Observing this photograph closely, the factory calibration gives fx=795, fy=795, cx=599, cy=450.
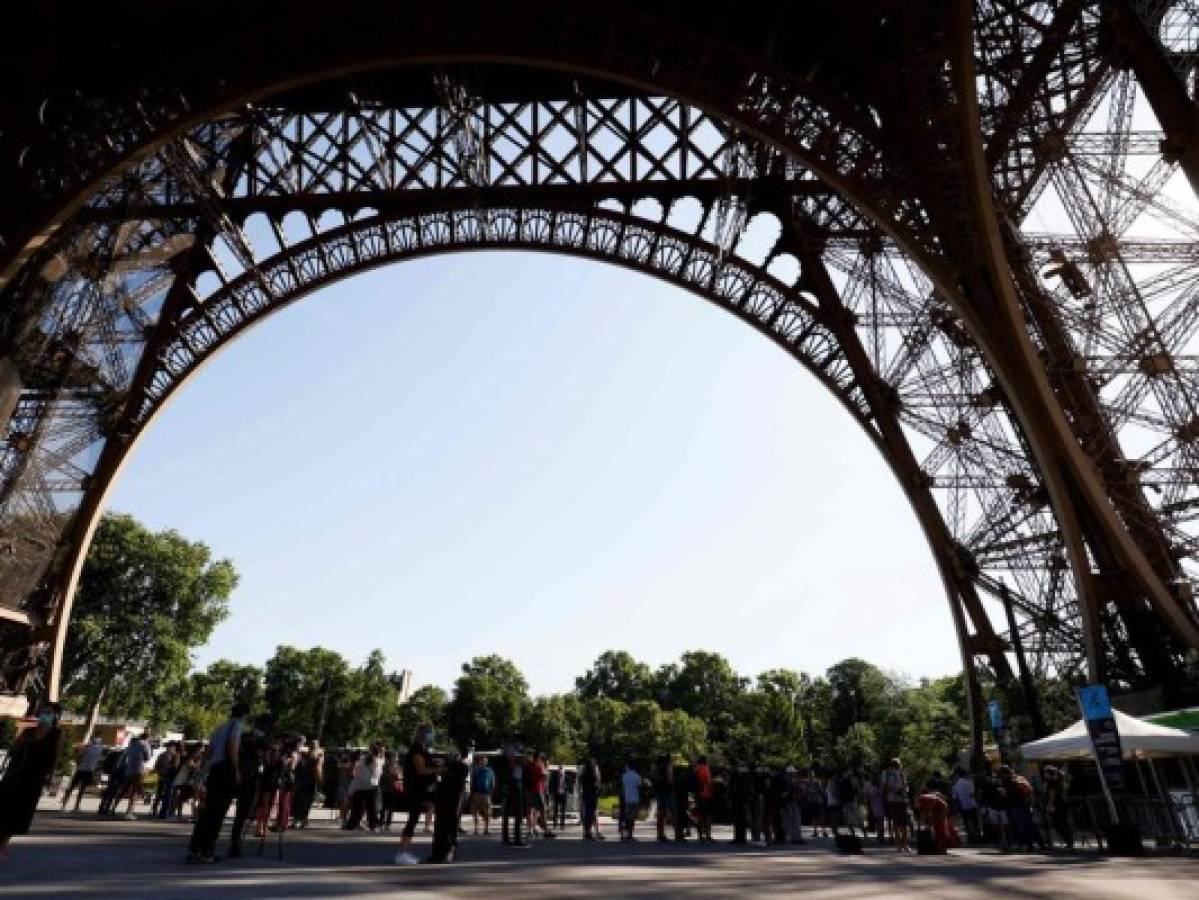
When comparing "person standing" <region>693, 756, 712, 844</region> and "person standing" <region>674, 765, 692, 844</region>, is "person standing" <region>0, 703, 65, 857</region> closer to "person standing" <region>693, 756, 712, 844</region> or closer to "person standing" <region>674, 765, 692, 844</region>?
"person standing" <region>674, 765, 692, 844</region>

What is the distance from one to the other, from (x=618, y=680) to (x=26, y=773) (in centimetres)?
9430

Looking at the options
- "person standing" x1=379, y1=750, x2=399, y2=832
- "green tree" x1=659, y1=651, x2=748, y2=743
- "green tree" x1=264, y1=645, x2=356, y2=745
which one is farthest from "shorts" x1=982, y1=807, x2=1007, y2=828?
"green tree" x1=659, y1=651, x2=748, y2=743

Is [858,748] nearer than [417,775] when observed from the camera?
No

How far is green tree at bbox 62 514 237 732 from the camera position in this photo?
4050 centimetres

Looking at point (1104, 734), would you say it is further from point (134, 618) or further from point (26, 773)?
point (134, 618)

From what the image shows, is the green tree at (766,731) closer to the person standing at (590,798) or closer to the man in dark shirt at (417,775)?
the person standing at (590,798)

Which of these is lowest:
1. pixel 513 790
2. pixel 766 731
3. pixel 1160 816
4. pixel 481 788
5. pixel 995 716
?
pixel 1160 816

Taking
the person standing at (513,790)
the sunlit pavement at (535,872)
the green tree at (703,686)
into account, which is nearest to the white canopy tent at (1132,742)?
the sunlit pavement at (535,872)

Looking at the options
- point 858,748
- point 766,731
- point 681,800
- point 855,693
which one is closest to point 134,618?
point 681,800

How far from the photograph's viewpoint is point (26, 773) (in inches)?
263

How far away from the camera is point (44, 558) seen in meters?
19.9

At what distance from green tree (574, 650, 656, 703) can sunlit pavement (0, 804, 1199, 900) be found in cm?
8631

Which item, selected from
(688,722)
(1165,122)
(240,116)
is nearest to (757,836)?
(1165,122)

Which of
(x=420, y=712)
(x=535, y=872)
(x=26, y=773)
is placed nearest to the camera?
(x=26, y=773)
